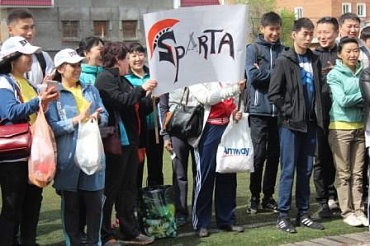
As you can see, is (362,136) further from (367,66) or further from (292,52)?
(292,52)

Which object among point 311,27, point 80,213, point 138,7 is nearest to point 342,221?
point 311,27

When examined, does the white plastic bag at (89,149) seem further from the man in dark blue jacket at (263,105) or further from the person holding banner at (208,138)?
the man in dark blue jacket at (263,105)

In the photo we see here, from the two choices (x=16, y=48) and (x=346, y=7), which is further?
(x=346, y=7)

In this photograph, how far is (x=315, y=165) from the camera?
744 centimetres

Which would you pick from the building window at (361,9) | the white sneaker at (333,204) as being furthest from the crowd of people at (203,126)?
the building window at (361,9)

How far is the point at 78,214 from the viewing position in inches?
214

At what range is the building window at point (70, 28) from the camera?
24359 millimetres

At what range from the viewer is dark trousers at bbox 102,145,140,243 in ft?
19.3

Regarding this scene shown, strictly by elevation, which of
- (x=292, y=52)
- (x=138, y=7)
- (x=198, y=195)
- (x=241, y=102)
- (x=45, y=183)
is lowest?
(x=198, y=195)

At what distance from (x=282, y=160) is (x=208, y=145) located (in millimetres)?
798

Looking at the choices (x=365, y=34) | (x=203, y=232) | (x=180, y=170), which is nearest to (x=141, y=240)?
(x=203, y=232)

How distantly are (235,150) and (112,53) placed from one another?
1569 millimetres

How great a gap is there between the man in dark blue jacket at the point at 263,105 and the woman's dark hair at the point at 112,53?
5.86 ft

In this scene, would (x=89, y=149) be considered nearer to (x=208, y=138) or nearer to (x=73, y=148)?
(x=73, y=148)
